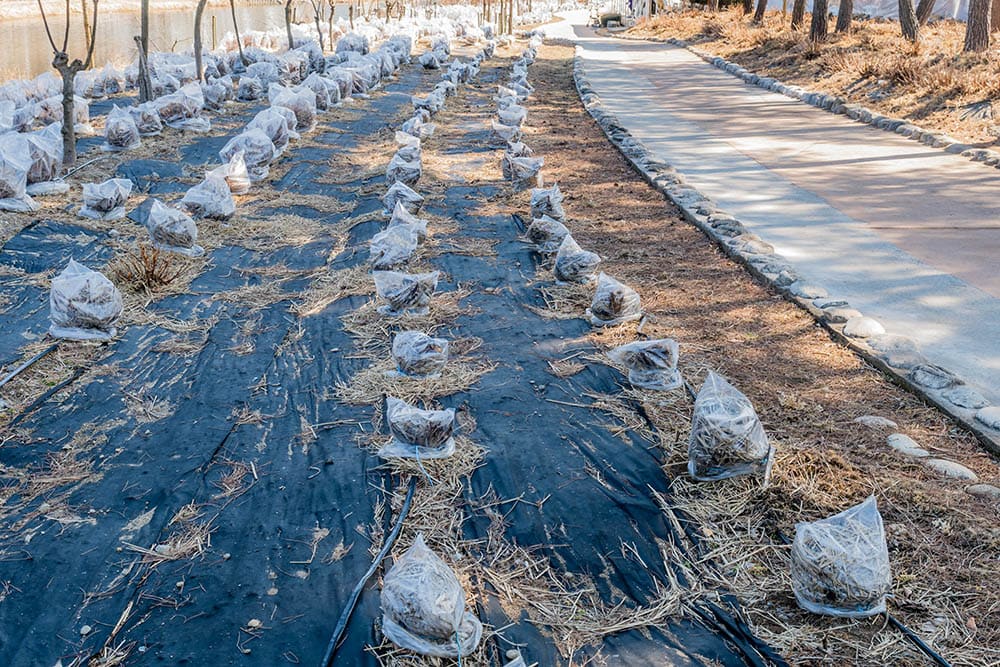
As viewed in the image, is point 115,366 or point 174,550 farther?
point 115,366

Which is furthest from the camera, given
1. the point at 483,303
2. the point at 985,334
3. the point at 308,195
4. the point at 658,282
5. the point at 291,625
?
the point at 308,195

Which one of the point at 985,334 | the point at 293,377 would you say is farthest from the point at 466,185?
the point at 985,334

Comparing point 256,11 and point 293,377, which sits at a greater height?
point 256,11

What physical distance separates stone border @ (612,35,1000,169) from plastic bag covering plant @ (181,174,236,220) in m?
7.97

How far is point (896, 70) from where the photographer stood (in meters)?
12.7

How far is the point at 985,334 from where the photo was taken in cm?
480

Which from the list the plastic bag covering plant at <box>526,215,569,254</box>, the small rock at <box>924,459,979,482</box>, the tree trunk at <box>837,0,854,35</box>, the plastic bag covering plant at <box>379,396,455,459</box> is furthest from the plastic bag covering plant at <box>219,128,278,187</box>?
the tree trunk at <box>837,0,854,35</box>

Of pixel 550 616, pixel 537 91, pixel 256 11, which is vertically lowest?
pixel 550 616

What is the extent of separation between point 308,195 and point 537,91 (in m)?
10.1

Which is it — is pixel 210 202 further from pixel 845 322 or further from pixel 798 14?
pixel 798 14

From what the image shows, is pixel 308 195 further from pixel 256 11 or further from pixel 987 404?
pixel 256 11

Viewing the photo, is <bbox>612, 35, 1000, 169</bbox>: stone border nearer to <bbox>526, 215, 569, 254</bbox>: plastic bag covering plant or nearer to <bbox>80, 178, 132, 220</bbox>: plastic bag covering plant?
<bbox>526, 215, 569, 254</bbox>: plastic bag covering plant

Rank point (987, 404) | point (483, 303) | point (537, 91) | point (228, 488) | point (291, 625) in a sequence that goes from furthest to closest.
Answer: point (537, 91), point (483, 303), point (987, 404), point (228, 488), point (291, 625)

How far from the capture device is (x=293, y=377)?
14.4ft
